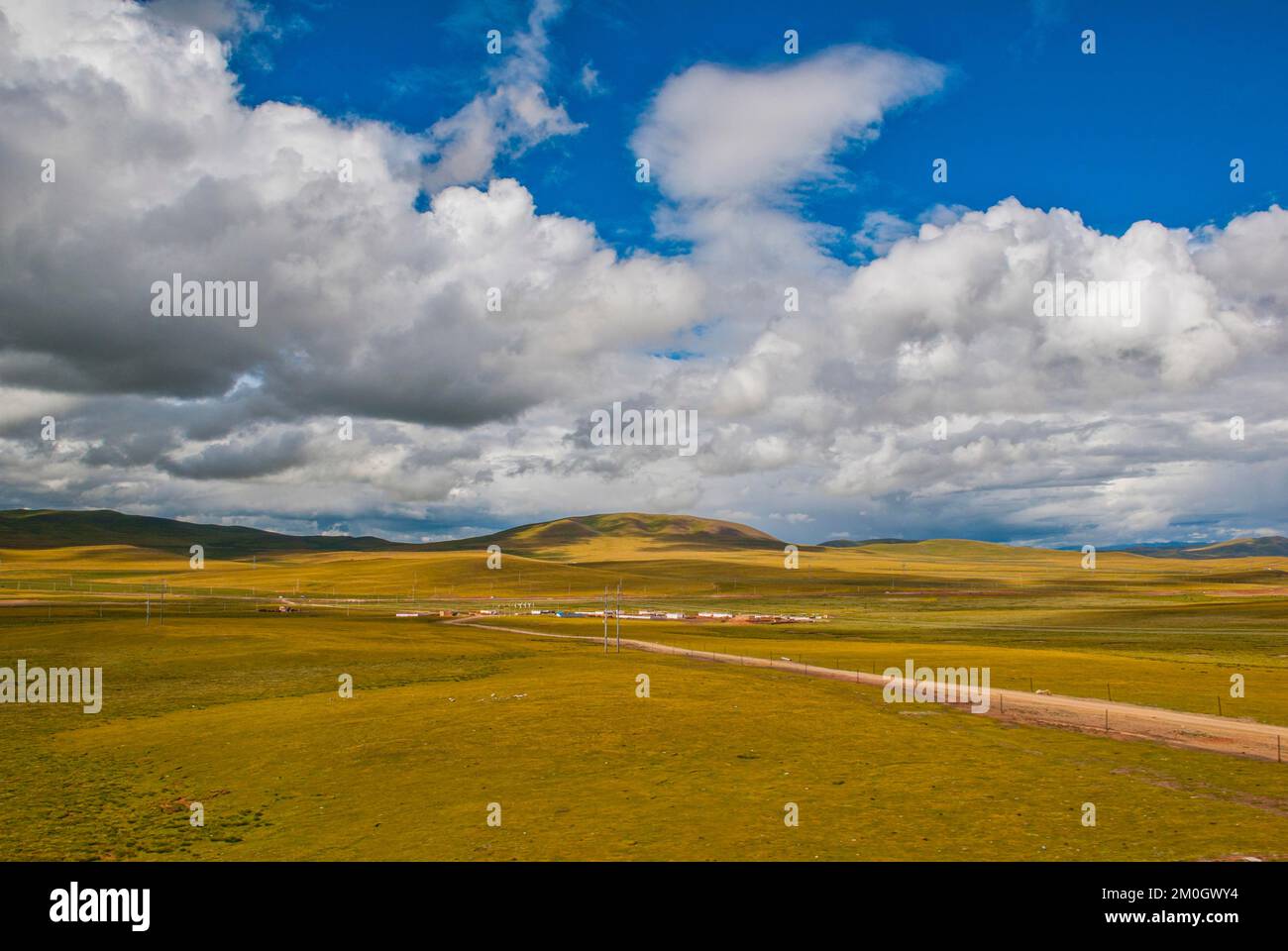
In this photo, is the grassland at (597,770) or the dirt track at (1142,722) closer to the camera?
the grassland at (597,770)

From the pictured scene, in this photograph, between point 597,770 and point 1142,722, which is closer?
point 597,770

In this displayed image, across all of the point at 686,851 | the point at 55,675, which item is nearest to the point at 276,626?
the point at 55,675

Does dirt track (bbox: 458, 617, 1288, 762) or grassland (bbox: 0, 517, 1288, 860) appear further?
dirt track (bbox: 458, 617, 1288, 762)

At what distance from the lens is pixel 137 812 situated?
31.9 m

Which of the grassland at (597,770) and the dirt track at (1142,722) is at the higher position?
the grassland at (597,770)

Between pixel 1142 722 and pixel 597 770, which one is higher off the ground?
pixel 597 770

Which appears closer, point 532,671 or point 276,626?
point 532,671

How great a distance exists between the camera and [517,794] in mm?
33844

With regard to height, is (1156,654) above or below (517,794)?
below

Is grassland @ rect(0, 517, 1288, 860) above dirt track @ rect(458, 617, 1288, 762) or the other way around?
above
